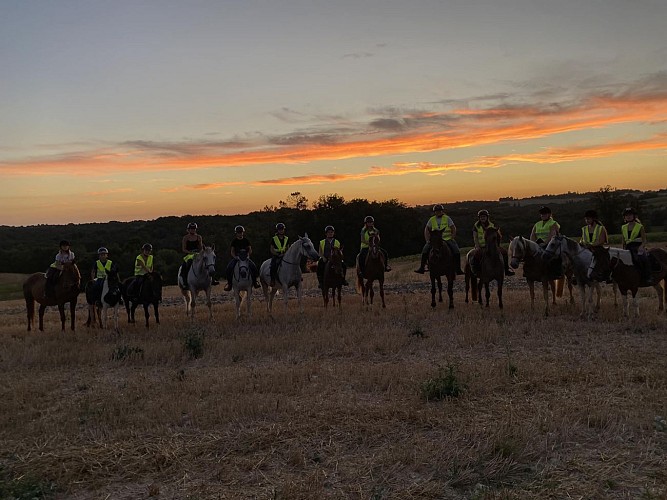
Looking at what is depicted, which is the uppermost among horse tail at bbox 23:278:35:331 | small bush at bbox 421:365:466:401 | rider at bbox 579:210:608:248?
rider at bbox 579:210:608:248

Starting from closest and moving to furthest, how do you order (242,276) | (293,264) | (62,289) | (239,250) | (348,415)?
(348,415) → (62,289) → (242,276) → (239,250) → (293,264)

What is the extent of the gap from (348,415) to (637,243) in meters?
9.61

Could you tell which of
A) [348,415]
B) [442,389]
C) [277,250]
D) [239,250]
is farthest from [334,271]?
[348,415]

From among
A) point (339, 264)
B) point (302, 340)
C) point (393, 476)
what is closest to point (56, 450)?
point (393, 476)

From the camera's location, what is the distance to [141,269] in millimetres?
15492

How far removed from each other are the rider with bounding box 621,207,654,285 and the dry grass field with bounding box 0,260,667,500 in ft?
3.71

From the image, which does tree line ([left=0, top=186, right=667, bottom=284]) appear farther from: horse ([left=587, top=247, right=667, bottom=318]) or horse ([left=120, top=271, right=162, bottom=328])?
horse ([left=587, top=247, right=667, bottom=318])

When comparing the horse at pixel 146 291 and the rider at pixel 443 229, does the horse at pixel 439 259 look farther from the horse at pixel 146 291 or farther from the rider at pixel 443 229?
the horse at pixel 146 291

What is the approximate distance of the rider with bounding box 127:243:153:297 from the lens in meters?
15.3

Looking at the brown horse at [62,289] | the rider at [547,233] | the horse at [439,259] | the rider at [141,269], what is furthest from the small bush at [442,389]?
the brown horse at [62,289]

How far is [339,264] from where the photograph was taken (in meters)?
16.7

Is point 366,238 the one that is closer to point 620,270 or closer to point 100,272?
point 620,270

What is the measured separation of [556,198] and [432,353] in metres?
107

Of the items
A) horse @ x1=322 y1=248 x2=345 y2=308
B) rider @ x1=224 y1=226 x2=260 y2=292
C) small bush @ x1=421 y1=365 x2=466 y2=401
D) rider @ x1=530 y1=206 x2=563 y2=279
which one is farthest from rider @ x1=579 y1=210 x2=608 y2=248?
rider @ x1=224 y1=226 x2=260 y2=292
